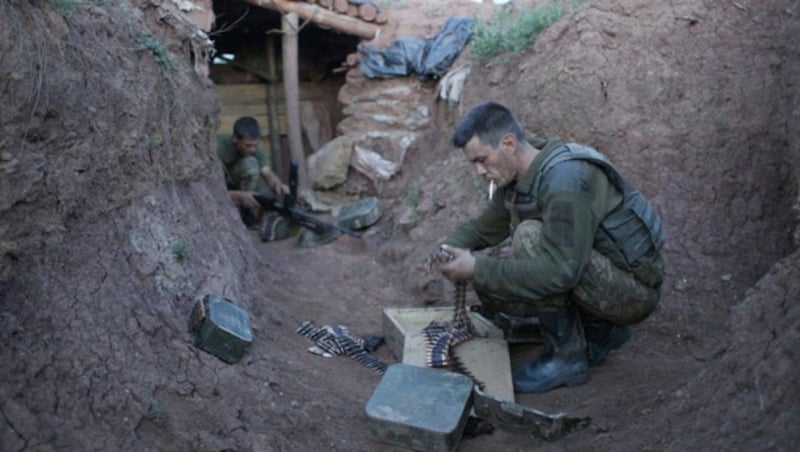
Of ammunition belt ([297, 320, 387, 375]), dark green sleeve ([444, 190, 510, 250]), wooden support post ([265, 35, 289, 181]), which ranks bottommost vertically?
wooden support post ([265, 35, 289, 181])

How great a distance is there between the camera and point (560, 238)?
126 inches

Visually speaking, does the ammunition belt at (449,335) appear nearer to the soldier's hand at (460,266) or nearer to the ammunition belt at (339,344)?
the soldier's hand at (460,266)

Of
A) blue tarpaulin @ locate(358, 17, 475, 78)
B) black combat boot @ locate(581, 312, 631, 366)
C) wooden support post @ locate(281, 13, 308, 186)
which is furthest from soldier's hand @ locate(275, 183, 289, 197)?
black combat boot @ locate(581, 312, 631, 366)

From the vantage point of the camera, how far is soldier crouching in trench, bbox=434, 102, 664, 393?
3.23 metres

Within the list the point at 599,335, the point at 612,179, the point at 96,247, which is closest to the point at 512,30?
the point at 612,179

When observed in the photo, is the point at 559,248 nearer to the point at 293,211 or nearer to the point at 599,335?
the point at 599,335

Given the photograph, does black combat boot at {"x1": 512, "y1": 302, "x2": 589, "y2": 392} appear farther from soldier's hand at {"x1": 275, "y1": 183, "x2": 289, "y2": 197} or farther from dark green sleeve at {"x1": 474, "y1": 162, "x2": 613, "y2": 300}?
soldier's hand at {"x1": 275, "y1": 183, "x2": 289, "y2": 197}

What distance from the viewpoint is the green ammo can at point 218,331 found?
3322 millimetres

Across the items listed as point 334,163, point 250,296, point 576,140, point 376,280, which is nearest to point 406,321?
point 250,296

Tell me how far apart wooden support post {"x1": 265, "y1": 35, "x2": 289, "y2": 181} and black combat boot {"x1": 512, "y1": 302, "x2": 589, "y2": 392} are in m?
Result: 6.85

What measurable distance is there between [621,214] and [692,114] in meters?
2.11

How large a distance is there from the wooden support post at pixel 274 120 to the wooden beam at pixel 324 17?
174cm

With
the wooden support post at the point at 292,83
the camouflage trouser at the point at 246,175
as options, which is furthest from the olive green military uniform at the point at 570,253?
the wooden support post at the point at 292,83

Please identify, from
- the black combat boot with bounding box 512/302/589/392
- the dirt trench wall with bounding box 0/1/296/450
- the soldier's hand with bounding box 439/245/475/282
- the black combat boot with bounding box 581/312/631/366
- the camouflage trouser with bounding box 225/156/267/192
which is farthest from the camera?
the camouflage trouser with bounding box 225/156/267/192
